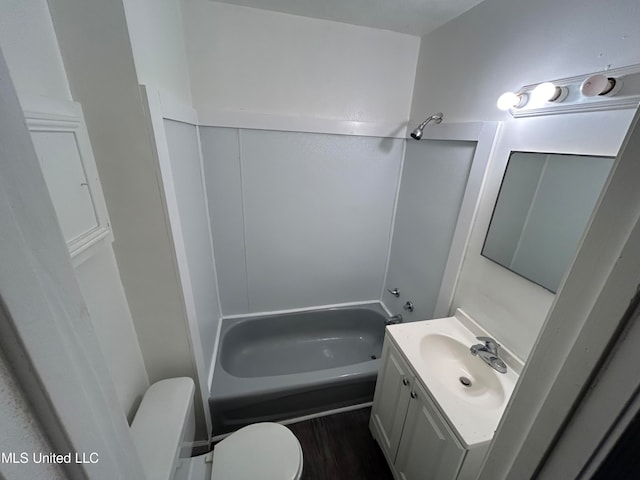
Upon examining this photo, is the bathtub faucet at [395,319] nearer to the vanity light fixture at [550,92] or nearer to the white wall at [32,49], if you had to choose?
the vanity light fixture at [550,92]

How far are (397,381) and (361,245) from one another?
3.79ft

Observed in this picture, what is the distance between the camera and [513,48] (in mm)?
1109

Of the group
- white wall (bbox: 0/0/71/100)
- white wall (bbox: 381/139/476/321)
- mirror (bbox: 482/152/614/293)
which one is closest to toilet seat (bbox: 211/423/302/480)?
white wall (bbox: 381/139/476/321)

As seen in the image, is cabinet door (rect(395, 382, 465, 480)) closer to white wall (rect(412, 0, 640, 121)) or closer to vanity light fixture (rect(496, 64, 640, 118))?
vanity light fixture (rect(496, 64, 640, 118))

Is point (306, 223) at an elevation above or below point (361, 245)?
above

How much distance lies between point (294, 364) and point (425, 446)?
1218mm

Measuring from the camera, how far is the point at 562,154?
0.96m

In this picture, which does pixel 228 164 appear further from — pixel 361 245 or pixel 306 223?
pixel 361 245

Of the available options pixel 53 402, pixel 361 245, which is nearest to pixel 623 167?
pixel 53 402

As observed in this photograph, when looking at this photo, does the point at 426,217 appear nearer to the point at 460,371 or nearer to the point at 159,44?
the point at 460,371

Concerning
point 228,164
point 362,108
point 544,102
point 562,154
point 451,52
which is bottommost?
point 228,164

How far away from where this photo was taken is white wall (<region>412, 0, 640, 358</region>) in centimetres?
84

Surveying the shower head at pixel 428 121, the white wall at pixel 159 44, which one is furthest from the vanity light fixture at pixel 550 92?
the white wall at pixel 159 44

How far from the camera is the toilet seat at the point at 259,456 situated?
1035mm
